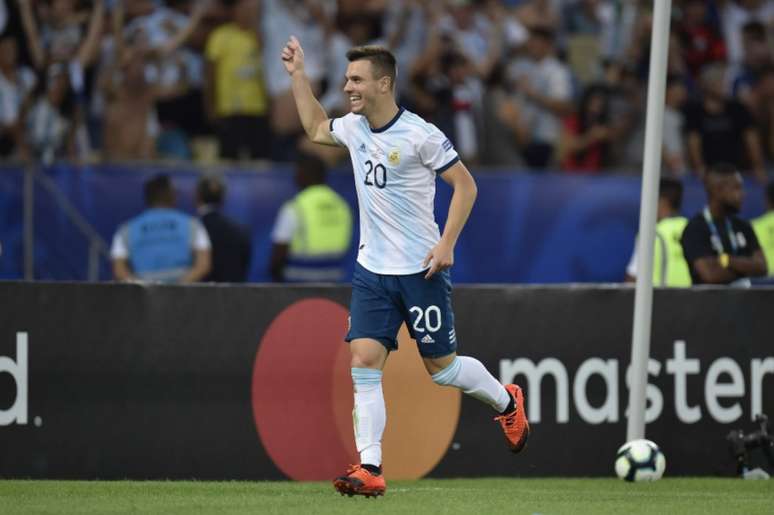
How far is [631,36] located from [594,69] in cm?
64

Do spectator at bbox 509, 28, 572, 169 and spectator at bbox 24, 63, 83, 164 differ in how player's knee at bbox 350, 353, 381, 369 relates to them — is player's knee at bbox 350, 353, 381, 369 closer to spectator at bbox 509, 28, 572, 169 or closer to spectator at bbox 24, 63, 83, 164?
spectator at bbox 24, 63, 83, 164

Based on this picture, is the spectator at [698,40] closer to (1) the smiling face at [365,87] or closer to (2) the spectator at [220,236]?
(2) the spectator at [220,236]

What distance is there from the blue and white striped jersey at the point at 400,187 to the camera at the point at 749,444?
3.17 m

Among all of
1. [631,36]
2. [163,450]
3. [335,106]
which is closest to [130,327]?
[163,450]

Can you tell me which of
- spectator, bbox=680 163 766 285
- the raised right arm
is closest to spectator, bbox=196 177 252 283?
spectator, bbox=680 163 766 285

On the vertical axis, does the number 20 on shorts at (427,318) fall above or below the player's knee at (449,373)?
above

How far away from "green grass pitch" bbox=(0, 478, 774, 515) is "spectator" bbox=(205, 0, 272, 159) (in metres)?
6.29

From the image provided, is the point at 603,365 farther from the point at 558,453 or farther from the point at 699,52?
the point at 699,52

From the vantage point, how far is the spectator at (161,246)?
1363cm

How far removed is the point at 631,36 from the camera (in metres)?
18.7

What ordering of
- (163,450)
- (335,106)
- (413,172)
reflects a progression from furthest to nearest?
(335,106)
(163,450)
(413,172)

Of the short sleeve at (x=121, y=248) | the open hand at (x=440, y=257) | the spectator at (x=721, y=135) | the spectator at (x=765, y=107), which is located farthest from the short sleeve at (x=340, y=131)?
the spectator at (x=765, y=107)

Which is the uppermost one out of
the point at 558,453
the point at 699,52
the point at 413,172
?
the point at 699,52

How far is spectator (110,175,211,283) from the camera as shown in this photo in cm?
1363
